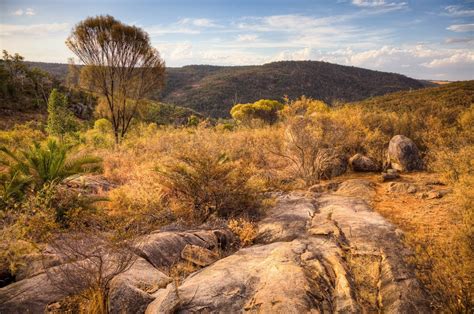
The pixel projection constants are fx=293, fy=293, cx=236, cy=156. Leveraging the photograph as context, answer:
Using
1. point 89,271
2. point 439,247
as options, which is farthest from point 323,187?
point 89,271

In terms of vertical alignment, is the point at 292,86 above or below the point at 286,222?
above

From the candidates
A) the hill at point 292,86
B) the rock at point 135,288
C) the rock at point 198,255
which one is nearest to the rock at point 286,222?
the rock at point 198,255

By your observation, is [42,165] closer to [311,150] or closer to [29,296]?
[29,296]

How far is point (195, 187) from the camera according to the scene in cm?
691

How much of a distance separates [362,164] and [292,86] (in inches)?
2080

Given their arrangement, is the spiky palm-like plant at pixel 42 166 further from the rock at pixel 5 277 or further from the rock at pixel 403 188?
the rock at pixel 403 188

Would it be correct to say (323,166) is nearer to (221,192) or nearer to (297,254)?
(221,192)

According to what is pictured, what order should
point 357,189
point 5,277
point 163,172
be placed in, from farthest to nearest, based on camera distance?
point 357,189
point 163,172
point 5,277

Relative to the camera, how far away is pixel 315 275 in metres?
3.86

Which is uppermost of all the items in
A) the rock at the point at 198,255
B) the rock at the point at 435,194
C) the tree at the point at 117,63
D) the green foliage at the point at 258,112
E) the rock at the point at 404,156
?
the tree at the point at 117,63

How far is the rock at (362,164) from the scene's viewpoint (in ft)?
35.4

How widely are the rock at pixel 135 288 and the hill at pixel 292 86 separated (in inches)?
1980

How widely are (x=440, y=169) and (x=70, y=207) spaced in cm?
992

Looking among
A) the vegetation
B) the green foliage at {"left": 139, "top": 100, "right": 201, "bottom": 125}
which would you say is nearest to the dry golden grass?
the vegetation
